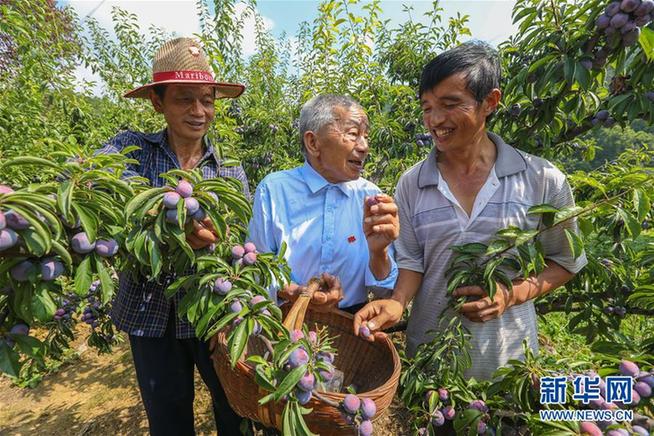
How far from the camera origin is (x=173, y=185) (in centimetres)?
90

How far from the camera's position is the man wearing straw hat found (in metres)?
1.53

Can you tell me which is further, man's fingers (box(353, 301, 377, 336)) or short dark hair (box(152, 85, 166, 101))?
short dark hair (box(152, 85, 166, 101))

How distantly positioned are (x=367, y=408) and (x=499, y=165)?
949mm

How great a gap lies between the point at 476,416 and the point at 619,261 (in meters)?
1.32

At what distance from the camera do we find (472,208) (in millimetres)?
1339

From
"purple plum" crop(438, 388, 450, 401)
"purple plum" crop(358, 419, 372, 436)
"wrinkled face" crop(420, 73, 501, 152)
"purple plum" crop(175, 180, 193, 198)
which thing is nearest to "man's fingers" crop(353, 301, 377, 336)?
"purple plum" crop(438, 388, 450, 401)

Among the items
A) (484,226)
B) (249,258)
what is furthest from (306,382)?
(484,226)

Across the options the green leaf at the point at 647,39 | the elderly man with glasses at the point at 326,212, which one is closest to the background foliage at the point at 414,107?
the green leaf at the point at 647,39

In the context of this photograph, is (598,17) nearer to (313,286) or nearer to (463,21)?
(313,286)

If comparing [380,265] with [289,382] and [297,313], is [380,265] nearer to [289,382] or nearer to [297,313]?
[297,313]

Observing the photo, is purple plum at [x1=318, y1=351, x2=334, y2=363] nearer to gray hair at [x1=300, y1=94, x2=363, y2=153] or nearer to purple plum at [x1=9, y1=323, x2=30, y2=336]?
purple plum at [x1=9, y1=323, x2=30, y2=336]

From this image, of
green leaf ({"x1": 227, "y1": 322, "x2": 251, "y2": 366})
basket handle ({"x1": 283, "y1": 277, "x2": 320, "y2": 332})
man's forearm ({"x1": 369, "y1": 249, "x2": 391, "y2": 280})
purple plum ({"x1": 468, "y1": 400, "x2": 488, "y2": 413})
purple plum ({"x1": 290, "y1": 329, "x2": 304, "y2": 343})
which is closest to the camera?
green leaf ({"x1": 227, "y1": 322, "x2": 251, "y2": 366})

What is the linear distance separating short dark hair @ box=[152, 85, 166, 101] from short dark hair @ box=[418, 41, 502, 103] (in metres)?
1.09

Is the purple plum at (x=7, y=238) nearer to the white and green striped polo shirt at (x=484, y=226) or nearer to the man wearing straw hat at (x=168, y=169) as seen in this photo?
the man wearing straw hat at (x=168, y=169)
